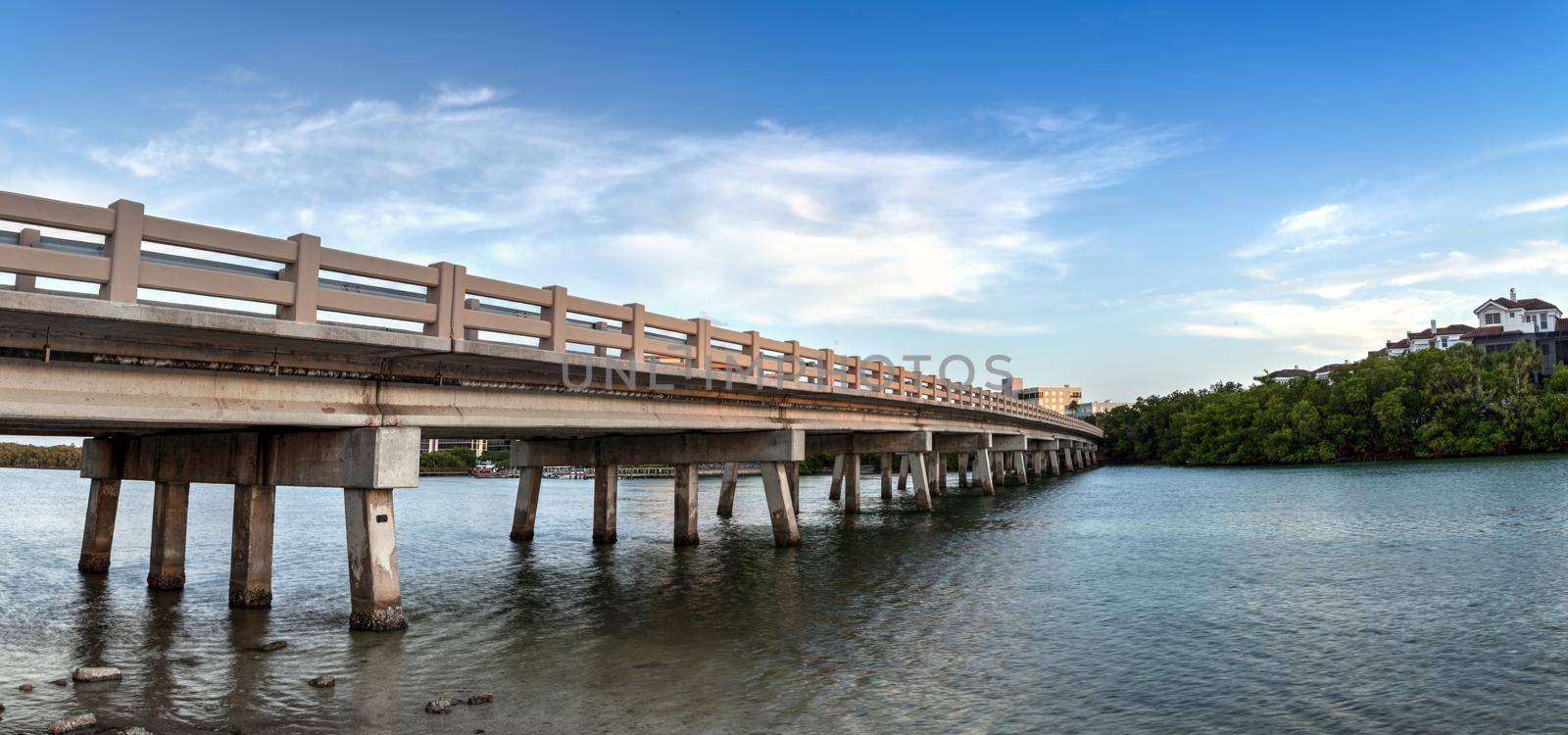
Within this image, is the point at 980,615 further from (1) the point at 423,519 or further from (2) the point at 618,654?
(1) the point at 423,519

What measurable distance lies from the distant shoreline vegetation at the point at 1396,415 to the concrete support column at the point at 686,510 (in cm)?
9476

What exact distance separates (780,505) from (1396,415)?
95607 millimetres

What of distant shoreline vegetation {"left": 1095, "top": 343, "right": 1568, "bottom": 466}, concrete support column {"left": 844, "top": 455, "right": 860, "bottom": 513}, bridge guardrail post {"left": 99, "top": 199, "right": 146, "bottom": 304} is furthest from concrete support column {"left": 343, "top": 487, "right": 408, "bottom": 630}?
distant shoreline vegetation {"left": 1095, "top": 343, "right": 1568, "bottom": 466}

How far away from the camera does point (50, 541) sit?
109 ft

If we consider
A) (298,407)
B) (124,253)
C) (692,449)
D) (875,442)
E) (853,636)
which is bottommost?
(853,636)

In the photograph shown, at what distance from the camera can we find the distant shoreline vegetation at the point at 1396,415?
93.4 m

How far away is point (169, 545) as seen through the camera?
20.7 m

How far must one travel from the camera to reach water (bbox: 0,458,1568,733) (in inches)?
439

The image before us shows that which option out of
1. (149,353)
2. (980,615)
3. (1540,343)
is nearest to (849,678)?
(980,615)

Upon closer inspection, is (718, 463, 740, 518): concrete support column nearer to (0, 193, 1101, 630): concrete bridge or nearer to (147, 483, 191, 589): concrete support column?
(0, 193, 1101, 630): concrete bridge

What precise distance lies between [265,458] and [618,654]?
7.82m

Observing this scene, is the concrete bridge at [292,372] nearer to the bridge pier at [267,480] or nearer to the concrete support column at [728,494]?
the bridge pier at [267,480]

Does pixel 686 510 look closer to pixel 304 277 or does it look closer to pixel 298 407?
pixel 298 407

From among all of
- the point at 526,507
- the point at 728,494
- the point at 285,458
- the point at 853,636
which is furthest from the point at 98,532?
the point at 728,494
